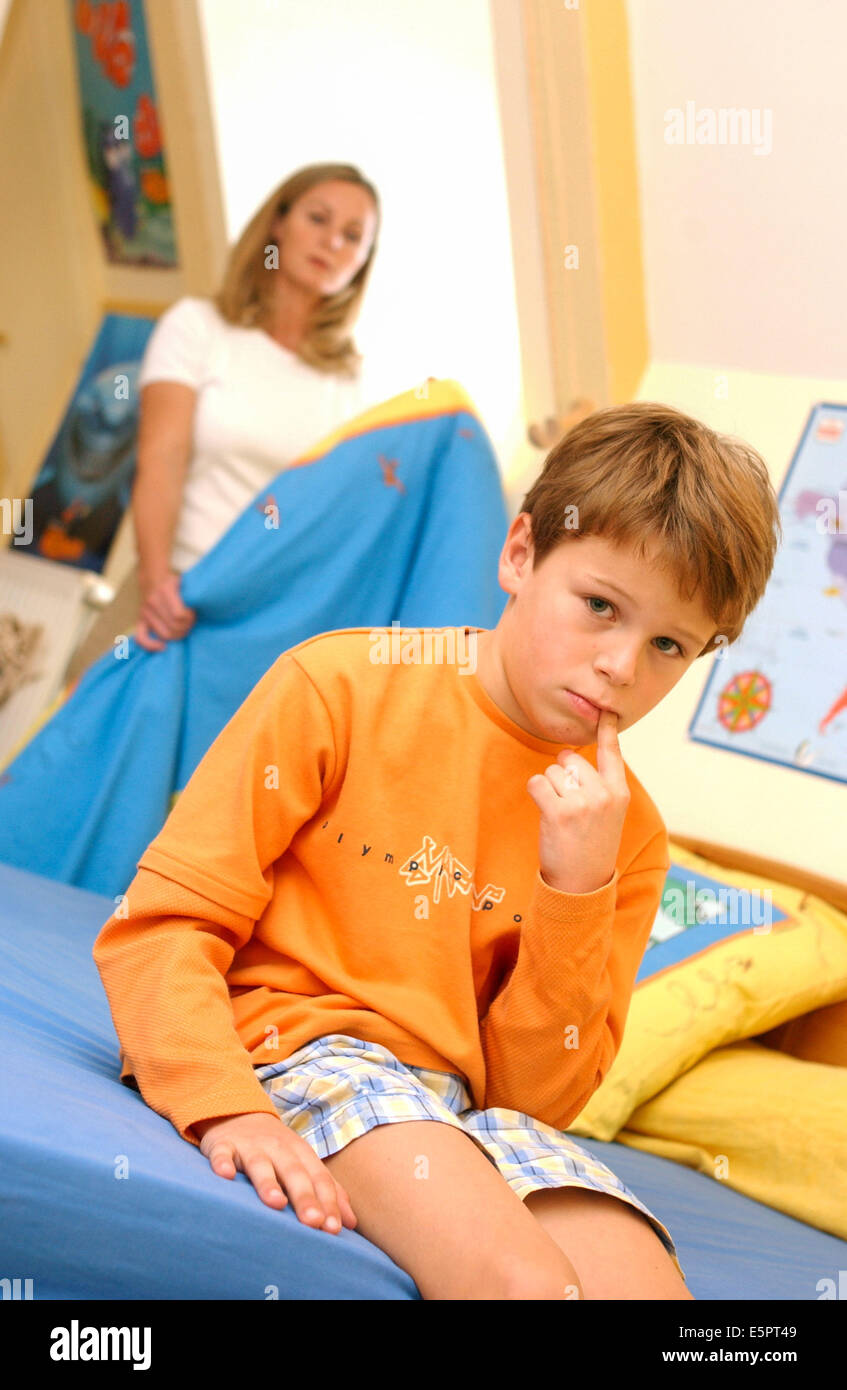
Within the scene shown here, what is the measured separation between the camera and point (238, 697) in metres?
1.96

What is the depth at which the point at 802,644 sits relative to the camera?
1956 millimetres

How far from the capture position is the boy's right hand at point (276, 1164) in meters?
0.82

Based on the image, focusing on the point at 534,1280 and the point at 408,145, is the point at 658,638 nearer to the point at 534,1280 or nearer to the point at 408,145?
the point at 534,1280

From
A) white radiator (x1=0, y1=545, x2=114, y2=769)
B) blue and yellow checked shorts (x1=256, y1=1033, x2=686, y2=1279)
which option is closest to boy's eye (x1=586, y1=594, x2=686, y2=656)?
blue and yellow checked shorts (x1=256, y1=1033, x2=686, y2=1279)

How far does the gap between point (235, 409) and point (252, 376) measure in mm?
66

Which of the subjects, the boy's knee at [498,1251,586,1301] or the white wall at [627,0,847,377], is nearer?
the boy's knee at [498,1251,586,1301]

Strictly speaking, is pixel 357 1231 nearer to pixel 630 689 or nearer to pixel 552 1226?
pixel 552 1226

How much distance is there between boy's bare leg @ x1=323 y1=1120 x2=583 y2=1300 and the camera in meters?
0.80

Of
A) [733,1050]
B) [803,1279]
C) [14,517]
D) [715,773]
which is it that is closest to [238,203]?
[14,517]

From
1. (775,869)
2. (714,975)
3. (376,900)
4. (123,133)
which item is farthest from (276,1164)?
(123,133)

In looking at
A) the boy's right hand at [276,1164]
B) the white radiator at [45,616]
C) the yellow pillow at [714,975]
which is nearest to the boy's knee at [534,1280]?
the boy's right hand at [276,1164]

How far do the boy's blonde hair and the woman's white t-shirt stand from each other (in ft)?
4.51

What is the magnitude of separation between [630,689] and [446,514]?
1.06 meters

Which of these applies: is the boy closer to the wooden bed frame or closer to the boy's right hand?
the boy's right hand
